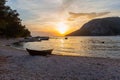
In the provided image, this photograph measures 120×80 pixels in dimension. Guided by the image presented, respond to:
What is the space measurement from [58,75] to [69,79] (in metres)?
1.54

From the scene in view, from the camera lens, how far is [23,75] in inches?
606

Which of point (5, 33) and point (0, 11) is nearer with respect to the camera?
point (0, 11)

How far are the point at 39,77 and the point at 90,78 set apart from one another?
3.79m

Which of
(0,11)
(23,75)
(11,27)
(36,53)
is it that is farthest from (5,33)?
(23,75)

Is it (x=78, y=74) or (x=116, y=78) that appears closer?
(x=116, y=78)

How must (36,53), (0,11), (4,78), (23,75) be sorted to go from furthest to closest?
(0,11), (36,53), (23,75), (4,78)

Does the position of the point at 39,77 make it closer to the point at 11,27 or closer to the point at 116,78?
the point at 116,78

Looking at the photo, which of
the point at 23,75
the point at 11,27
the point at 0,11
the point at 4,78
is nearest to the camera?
the point at 4,78

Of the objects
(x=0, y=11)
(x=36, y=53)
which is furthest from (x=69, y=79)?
(x=0, y=11)

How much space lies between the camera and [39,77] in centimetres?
1488

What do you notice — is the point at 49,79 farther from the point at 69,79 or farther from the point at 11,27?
the point at 11,27

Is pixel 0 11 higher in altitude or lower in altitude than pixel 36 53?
higher

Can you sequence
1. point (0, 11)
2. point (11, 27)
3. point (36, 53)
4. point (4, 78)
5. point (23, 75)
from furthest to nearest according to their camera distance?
point (11, 27)
point (0, 11)
point (36, 53)
point (23, 75)
point (4, 78)

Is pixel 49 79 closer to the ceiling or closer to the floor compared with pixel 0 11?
closer to the floor
